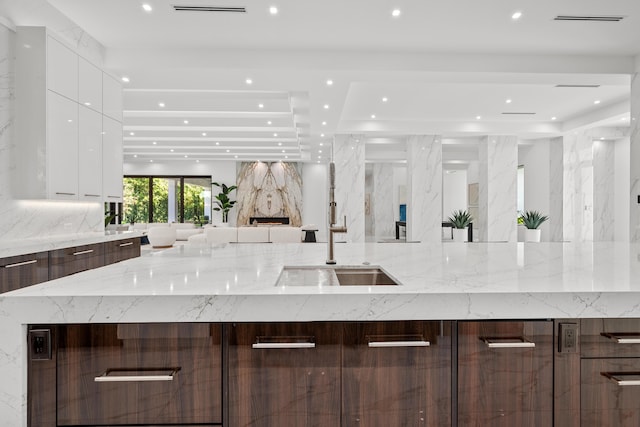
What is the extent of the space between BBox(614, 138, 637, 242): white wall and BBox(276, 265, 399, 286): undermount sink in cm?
1122

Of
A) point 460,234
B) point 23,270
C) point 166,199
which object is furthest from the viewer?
point 166,199

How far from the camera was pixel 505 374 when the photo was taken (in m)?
1.19

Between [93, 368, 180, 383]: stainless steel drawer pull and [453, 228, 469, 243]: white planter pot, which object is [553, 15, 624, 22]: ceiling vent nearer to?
[93, 368, 180, 383]: stainless steel drawer pull

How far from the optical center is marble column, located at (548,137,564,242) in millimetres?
10266

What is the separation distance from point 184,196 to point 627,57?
12964 millimetres

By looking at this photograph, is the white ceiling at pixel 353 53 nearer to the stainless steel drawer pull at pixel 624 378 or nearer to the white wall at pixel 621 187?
the white wall at pixel 621 187

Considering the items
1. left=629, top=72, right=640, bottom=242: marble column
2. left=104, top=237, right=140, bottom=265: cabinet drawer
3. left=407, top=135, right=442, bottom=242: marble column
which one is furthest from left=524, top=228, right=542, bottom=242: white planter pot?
left=104, top=237, right=140, bottom=265: cabinet drawer

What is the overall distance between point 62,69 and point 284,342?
400cm

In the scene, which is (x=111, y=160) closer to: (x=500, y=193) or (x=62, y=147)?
(x=62, y=147)

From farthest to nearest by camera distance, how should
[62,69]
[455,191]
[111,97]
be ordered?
[455,191]
[111,97]
[62,69]

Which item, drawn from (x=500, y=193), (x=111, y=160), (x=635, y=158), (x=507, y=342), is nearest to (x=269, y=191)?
(x=500, y=193)

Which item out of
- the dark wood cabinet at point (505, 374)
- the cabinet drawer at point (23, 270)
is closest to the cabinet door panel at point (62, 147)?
the cabinet drawer at point (23, 270)

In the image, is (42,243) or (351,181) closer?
(42,243)

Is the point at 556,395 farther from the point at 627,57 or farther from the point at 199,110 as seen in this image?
the point at 199,110
